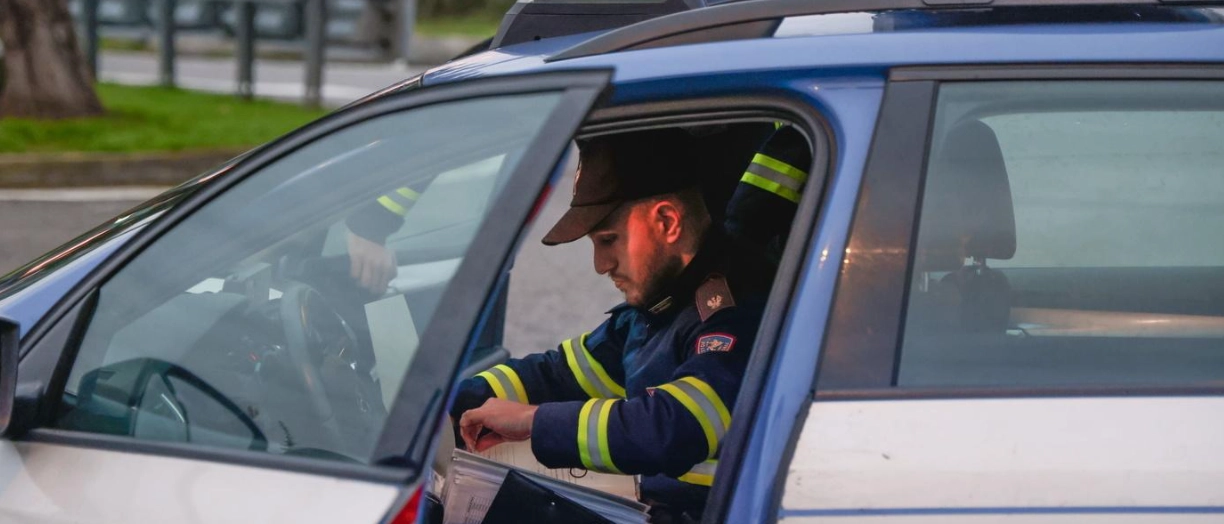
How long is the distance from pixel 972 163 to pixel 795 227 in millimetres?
248

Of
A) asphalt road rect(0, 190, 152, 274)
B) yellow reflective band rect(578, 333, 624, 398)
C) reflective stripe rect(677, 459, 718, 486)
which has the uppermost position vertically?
asphalt road rect(0, 190, 152, 274)

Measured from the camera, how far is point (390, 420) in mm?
1689

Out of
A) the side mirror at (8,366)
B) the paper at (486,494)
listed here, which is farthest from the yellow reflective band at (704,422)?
the side mirror at (8,366)

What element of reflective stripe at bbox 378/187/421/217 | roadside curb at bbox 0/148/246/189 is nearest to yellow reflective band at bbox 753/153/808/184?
reflective stripe at bbox 378/187/421/217

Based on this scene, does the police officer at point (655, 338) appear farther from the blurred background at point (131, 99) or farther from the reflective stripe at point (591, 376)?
the blurred background at point (131, 99)

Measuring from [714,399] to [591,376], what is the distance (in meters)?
0.67

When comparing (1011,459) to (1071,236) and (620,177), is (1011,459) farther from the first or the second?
(620,177)

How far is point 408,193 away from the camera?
200cm

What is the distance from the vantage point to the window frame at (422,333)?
167 cm

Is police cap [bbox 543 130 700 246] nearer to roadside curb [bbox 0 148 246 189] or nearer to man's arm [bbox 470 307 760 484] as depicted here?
man's arm [bbox 470 307 760 484]

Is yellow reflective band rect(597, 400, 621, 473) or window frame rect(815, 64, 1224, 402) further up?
window frame rect(815, 64, 1224, 402)

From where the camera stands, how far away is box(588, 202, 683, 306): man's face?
8.11 ft

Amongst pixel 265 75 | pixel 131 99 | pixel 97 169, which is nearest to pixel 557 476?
pixel 97 169

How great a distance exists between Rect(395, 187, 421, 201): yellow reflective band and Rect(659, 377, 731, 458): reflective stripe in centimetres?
49
